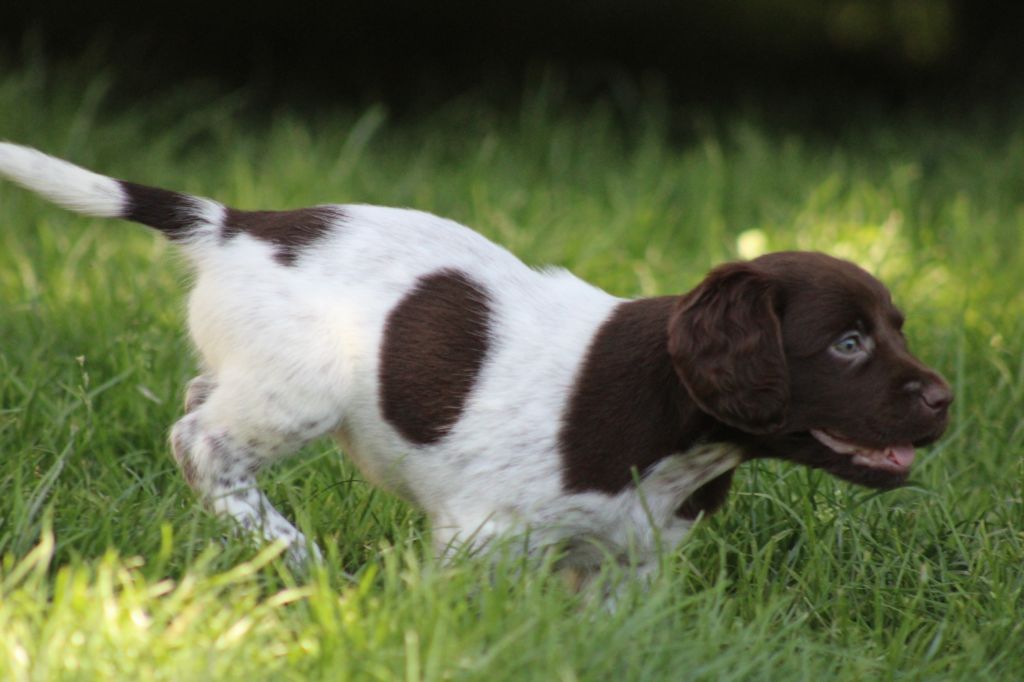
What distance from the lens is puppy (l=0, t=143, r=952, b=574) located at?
3.15 meters

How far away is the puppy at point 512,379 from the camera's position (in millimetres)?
3148

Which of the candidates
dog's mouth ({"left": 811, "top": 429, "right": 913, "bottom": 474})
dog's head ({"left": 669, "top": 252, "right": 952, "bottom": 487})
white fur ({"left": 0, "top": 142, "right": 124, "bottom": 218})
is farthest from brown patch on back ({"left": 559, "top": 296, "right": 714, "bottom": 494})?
white fur ({"left": 0, "top": 142, "right": 124, "bottom": 218})

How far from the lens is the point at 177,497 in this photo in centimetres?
353

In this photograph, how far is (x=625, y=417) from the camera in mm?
3205

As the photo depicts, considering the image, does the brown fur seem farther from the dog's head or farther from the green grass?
the green grass

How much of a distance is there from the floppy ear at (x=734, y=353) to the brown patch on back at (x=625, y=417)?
98 millimetres

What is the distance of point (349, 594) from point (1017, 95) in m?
7.79

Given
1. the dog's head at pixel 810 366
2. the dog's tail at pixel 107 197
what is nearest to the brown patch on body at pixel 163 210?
the dog's tail at pixel 107 197

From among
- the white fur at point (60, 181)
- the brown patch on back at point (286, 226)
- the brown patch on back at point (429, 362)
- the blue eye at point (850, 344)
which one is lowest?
the brown patch on back at point (429, 362)

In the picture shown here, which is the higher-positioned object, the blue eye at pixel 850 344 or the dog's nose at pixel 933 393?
the blue eye at pixel 850 344

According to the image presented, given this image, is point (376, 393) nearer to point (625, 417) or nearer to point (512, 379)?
point (512, 379)

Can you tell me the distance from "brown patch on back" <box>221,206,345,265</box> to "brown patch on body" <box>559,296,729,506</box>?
29.1 inches

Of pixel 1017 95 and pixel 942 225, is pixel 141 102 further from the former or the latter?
pixel 1017 95

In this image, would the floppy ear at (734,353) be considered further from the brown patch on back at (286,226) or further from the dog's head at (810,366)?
the brown patch on back at (286,226)
